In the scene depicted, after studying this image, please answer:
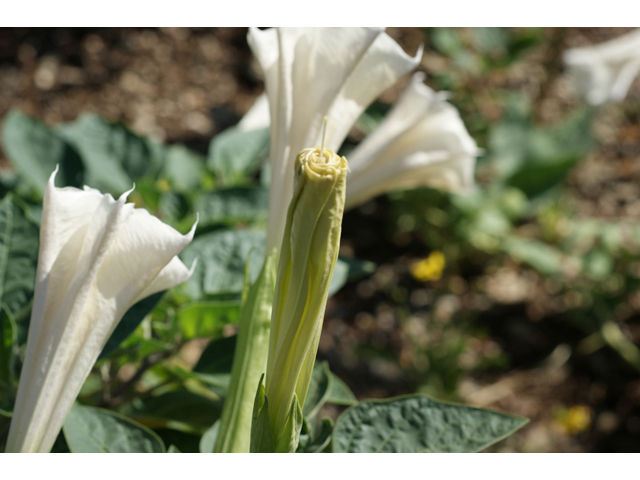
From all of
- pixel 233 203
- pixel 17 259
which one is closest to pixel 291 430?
pixel 17 259

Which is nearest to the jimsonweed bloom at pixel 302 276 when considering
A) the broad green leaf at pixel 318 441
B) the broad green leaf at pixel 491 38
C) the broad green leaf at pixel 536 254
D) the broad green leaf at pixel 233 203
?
the broad green leaf at pixel 318 441

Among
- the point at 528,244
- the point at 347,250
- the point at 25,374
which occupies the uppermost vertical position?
the point at 25,374

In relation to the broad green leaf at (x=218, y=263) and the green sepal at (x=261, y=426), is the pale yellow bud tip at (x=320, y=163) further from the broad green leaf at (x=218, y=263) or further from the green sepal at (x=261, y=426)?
the broad green leaf at (x=218, y=263)

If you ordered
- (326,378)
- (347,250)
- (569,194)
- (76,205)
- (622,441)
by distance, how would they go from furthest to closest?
1. (569,194)
2. (347,250)
3. (622,441)
4. (326,378)
5. (76,205)

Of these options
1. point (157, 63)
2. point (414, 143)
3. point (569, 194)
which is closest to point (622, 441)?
point (569, 194)

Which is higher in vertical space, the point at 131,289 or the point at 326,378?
the point at 131,289

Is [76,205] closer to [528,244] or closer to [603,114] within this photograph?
[528,244]

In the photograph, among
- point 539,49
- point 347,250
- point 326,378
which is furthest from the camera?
point 539,49

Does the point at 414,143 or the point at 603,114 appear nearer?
the point at 414,143
